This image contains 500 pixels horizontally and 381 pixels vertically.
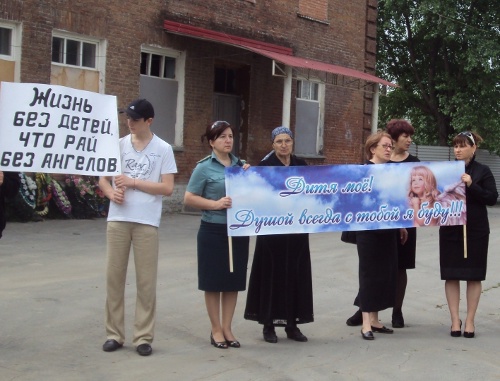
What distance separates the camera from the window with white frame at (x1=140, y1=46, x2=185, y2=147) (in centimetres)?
1703

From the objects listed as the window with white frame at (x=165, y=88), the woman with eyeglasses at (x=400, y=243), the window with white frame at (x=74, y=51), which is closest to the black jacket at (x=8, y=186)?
the woman with eyeglasses at (x=400, y=243)

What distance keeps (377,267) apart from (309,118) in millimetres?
14248

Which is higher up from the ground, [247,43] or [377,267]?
[247,43]

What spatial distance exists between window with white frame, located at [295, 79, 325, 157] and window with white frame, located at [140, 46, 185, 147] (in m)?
4.16

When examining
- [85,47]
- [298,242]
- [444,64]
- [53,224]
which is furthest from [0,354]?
[444,64]

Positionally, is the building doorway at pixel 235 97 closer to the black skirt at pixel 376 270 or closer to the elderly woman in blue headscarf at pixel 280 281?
the black skirt at pixel 376 270

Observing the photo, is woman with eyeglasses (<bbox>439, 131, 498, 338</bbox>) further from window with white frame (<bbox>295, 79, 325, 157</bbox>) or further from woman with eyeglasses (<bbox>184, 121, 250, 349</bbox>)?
window with white frame (<bbox>295, 79, 325, 157</bbox>)

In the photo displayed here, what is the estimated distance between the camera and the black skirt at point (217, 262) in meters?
6.62

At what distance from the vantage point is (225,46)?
18531mm

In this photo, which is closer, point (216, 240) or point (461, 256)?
point (216, 240)

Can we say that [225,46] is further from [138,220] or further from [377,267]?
[138,220]

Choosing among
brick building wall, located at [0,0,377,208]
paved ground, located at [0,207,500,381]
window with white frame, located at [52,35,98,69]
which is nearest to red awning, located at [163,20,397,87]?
brick building wall, located at [0,0,377,208]

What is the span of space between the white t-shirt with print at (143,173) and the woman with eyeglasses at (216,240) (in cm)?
27

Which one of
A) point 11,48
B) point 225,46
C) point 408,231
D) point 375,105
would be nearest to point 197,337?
point 408,231
